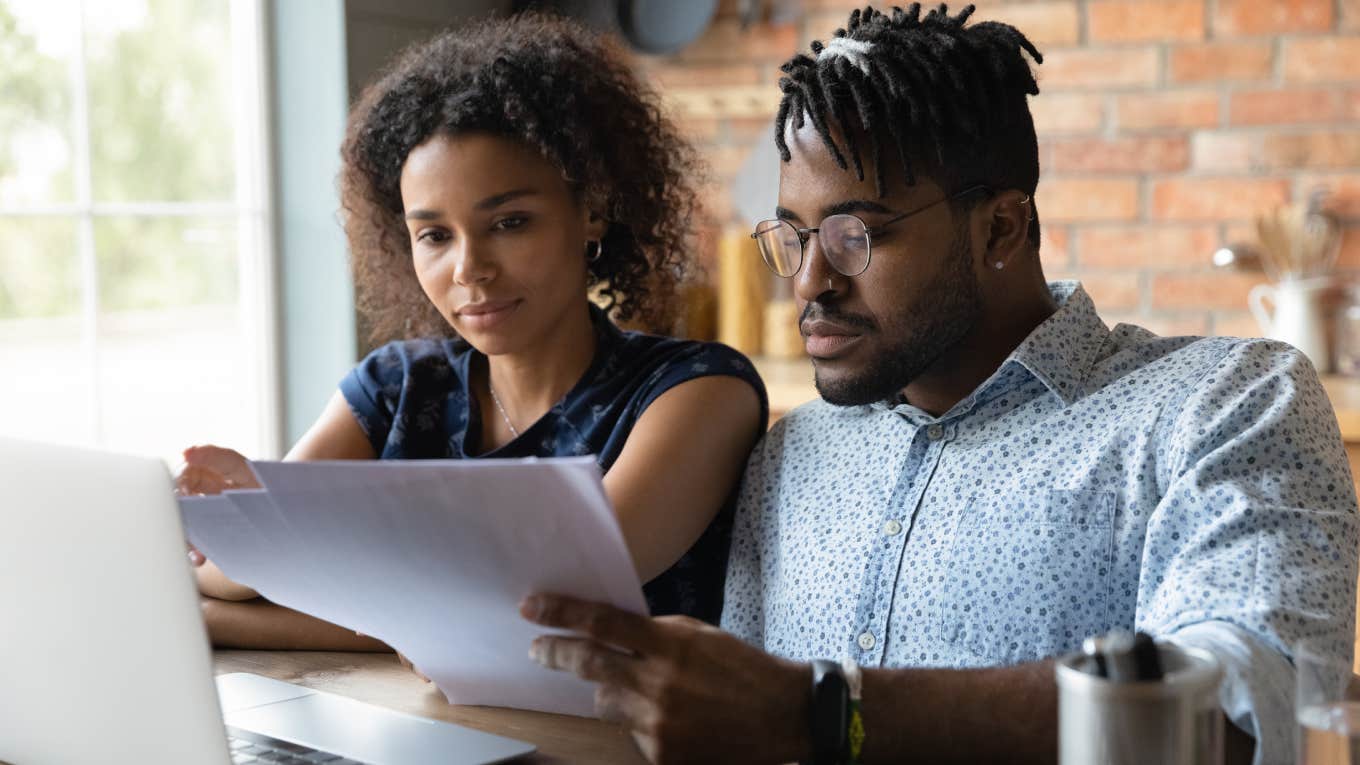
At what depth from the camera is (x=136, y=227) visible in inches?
106

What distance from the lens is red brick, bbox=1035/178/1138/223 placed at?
2.96 m

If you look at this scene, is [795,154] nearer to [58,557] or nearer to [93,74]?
[58,557]

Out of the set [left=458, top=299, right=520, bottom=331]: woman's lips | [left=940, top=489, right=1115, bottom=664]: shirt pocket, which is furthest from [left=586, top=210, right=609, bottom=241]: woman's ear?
[left=940, top=489, right=1115, bottom=664]: shirt pocket

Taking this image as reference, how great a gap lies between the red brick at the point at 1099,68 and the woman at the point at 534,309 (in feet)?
4.63

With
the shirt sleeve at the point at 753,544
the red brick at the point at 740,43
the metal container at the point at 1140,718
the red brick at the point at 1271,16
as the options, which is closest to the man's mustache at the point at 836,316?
the shirt sleeve at the point at 753,544

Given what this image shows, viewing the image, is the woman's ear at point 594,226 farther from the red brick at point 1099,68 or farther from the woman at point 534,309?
the red brick at point 1099,68

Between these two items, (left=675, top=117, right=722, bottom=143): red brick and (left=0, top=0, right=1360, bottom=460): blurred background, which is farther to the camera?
(left=675, top=117, right=722, bottom=143): red brick

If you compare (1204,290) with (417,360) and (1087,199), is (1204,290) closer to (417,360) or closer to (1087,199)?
(1087,199)

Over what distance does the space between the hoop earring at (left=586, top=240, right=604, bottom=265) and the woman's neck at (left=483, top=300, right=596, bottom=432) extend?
77 millimetres

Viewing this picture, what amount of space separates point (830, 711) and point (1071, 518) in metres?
0.38

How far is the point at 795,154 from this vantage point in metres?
1.39

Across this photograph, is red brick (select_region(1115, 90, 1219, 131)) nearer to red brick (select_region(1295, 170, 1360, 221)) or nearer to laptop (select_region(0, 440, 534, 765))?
red brick (select_region(1295, 170, 1360, 221))

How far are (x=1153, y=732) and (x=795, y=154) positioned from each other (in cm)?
77

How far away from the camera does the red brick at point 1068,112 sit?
297 centimetres
